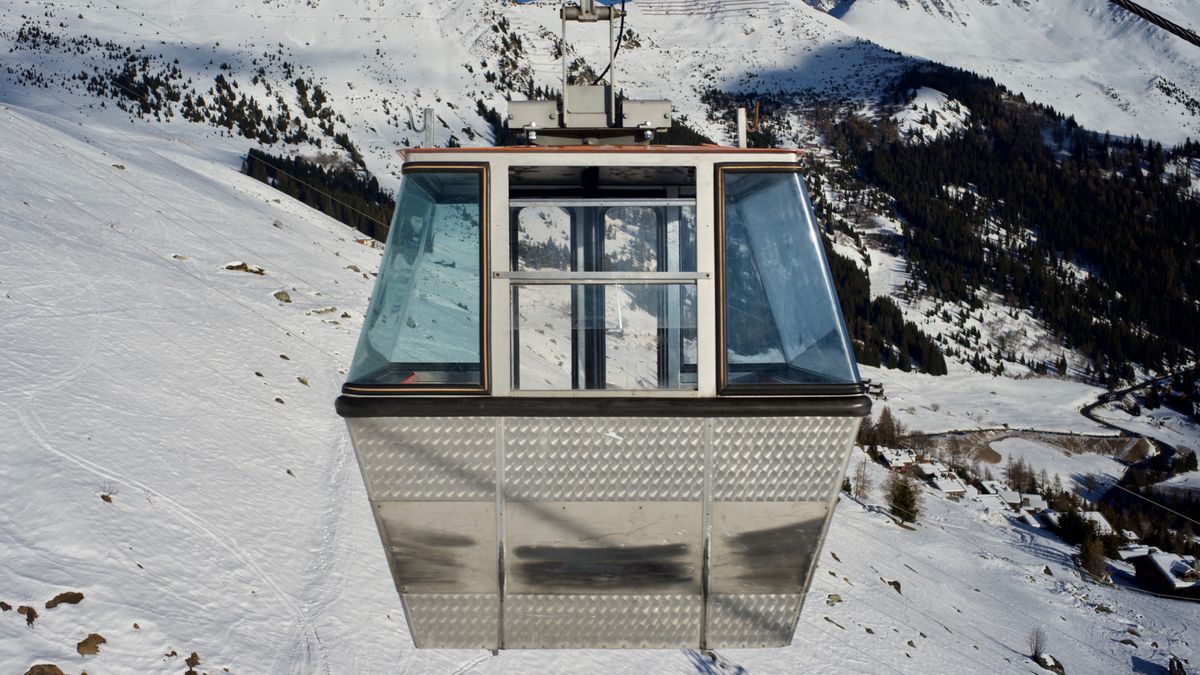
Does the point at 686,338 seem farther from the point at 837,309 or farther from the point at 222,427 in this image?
the point at 222,427

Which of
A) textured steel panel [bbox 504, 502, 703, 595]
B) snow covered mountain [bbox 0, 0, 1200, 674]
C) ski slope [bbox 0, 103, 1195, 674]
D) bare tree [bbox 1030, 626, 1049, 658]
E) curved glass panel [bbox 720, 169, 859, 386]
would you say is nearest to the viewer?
curved glass panel [bbox 720, 169, 859, 386]

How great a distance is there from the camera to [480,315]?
4742mm

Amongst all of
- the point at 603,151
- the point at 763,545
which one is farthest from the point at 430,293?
the point at 763,545

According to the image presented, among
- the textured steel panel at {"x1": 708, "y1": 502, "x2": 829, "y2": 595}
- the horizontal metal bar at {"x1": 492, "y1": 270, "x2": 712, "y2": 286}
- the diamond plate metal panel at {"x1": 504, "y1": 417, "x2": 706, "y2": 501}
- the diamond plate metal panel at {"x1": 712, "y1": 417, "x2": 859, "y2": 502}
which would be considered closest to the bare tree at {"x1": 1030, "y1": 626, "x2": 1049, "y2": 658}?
the textured steel panel at {"x1": 708, "y1": 502, "x2": 829, "y2": 595}

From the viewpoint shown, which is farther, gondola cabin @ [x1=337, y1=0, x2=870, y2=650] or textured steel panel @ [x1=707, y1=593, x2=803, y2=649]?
textured steel panel @ [x1=707, y1=593, x2=803, y2=649]

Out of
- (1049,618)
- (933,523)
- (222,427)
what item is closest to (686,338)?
(222,427)

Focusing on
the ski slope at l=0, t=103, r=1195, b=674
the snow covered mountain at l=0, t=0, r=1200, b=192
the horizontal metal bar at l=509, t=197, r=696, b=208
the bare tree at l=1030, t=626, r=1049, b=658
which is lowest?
the bare tree at l=1030, t=626, r=1049, b=658

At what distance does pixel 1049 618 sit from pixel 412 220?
1441 inches

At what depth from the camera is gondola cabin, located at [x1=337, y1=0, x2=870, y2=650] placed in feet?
15.5

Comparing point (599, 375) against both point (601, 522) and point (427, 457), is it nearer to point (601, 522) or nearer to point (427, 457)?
point (601, 522)

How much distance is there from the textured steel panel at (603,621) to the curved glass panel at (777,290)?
142 centimetres

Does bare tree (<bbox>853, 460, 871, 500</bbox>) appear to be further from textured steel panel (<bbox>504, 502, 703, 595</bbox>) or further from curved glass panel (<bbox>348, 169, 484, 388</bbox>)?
curved glass panel (<bbox>348, 169, 484, 388</bbox>)

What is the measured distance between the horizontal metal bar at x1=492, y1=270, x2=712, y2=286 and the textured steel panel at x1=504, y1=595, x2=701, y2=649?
179 cm

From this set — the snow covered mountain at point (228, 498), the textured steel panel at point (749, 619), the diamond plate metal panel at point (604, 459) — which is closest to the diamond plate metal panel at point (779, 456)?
the diamond plate metal panel at point (604, 459)
